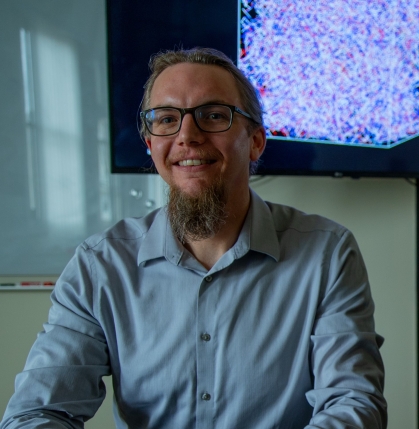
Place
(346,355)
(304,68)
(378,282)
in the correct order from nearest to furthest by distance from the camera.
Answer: (346,355) < (304,68) < (378,282)

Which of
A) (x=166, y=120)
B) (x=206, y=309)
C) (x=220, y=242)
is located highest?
(x=166, y=120)

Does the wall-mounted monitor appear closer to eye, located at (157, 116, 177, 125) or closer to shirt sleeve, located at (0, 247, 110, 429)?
eye, located at (157, 116, 177, 125)

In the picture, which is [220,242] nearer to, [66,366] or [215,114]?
[215,114]

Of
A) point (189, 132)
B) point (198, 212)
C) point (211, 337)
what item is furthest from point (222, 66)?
point (211, 337)

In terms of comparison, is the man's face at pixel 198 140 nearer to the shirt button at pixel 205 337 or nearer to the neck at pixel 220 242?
the neck at pixel 220 242

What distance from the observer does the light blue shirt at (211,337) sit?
45.5 inches

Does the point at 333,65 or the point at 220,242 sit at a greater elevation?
the point at 333,65

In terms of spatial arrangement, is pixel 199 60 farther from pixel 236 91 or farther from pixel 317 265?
pixel 317 265

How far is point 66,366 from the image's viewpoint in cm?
115

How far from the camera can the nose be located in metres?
1.24

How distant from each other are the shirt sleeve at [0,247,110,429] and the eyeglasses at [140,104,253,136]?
1.28 ft

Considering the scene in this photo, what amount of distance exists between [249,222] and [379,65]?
0.92 meters

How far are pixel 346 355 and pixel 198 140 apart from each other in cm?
62

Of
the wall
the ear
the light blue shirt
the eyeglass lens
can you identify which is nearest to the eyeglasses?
the eyeglass lens
